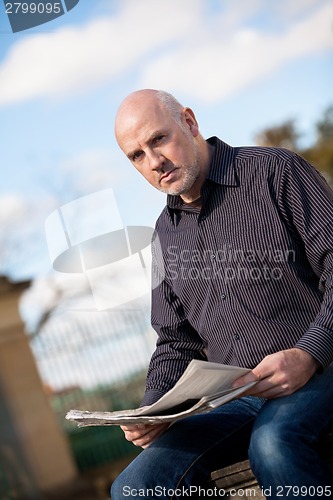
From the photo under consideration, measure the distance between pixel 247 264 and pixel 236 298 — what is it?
0.07m

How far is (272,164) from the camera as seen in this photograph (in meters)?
1.62

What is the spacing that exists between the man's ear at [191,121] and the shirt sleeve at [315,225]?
0.76ft

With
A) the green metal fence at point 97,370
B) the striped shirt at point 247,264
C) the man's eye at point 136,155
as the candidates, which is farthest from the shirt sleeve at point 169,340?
the green metal fence at point 97,370

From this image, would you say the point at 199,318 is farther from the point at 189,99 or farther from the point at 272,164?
the point at 189,99

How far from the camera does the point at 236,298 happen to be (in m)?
1.62

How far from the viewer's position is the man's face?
1.67m

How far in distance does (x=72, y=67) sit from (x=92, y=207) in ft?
21.2

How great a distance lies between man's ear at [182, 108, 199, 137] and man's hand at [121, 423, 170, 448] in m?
0.58

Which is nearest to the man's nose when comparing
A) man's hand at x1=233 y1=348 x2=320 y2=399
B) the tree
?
man's hand at x1=233 y1=348 x2=320 y2=399

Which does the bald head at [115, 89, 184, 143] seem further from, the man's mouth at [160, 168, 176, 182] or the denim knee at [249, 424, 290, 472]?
the denim knee at [249, 424, 290, 472]

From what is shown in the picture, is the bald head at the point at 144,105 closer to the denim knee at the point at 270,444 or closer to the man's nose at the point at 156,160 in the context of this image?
the man's nose at the point at 156,160

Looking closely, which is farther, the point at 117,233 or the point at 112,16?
the point at 112,16

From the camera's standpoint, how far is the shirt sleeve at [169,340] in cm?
171

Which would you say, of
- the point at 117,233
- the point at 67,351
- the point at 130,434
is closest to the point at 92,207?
the point at 117,233
